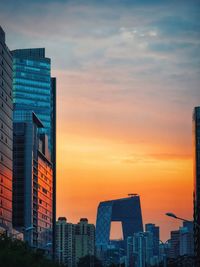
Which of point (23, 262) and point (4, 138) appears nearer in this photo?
point (23, 262)

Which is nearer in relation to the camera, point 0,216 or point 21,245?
point 21,245

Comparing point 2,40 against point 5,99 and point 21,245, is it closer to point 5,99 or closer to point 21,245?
point 5,99

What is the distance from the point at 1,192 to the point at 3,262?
101 m

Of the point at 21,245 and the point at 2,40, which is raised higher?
the point at 2,40

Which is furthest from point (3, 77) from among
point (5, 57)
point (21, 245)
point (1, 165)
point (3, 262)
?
point (3, 262)

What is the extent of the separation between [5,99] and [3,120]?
15.5 ft

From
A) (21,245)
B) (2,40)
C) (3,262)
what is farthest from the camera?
(2,40)

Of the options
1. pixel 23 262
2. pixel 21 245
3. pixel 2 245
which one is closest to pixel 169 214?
pixel 23 262

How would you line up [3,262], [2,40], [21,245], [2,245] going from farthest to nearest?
[2,40], [21,245], [2,245], [3,262]

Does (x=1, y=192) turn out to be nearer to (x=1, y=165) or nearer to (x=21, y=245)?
(x=1, y=165)

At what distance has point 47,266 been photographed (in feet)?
411

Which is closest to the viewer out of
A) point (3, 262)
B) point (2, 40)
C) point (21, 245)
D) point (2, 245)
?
point (3, 262)

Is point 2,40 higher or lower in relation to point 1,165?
higher

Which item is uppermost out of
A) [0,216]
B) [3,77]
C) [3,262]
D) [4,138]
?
[3,77]
